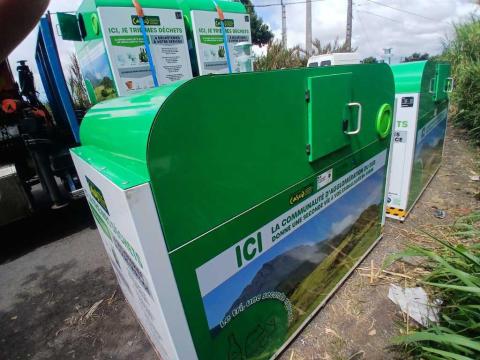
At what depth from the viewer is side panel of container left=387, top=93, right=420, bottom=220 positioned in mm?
2766

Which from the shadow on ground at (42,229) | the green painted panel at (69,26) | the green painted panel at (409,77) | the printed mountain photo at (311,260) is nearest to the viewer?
the printed mountain photo at (311,260)

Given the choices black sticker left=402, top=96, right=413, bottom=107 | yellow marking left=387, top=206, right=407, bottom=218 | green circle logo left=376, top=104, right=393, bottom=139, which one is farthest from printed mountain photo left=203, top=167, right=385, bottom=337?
black sticker left=402, top=96, right=413, bottom=107

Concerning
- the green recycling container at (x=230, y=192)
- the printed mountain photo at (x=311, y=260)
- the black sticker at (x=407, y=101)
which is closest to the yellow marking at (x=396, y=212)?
the printed mountain photo at (x=311, y=260)

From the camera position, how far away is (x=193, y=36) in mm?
2566

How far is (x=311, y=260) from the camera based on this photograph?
6.07 feet

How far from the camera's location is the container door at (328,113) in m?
1.47

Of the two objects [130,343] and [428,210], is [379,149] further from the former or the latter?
[130,343]

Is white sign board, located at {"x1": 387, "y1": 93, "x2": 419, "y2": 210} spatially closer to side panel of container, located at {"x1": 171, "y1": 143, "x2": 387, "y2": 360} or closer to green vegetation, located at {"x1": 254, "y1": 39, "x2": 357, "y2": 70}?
side panel of container, located at {"x1": 171, "y1": 143, "x2": 387, "y2": 360}

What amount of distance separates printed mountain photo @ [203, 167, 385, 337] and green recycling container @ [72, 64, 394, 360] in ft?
0.03

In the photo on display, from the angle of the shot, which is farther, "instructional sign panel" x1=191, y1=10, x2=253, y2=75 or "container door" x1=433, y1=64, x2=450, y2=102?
"container door" x1=433, y1=64, x2=450, y2=102

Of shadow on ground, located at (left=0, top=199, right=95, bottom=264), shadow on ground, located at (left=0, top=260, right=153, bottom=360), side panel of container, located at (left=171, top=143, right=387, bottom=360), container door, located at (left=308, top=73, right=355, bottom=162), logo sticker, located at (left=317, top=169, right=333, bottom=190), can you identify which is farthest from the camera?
shadow on ground, located at (left=0, top=199, right=95, bottom=264)

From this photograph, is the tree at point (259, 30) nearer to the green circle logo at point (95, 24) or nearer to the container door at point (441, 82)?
the container door at point (441, 82)

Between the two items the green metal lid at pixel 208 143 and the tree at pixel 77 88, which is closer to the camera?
the green metal lid at pixel 208 143

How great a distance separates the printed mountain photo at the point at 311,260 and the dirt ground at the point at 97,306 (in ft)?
0.60
